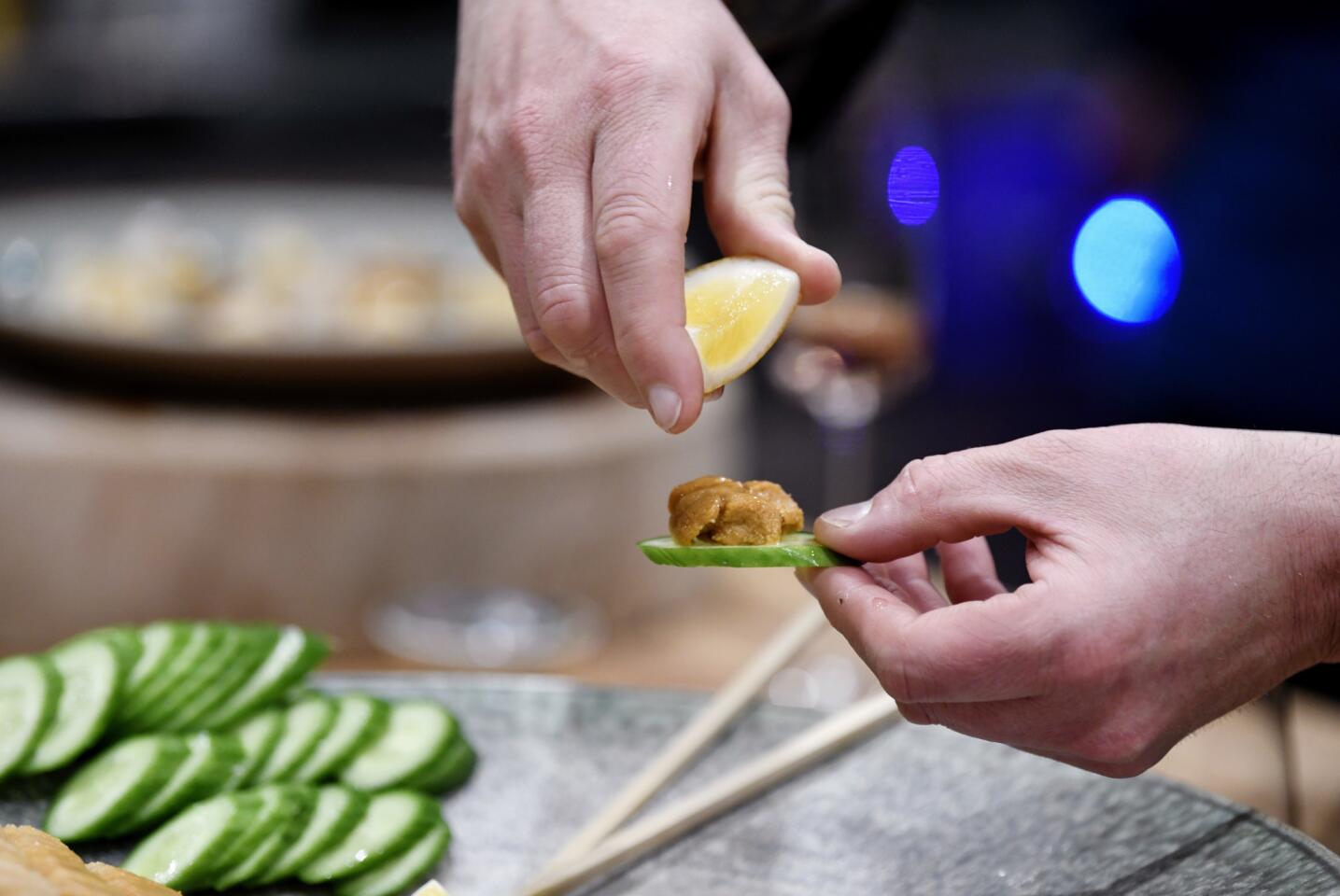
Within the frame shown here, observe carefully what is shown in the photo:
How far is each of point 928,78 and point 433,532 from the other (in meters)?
1.32

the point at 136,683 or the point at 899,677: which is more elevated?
the point at 899,677

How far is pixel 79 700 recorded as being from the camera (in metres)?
1.51

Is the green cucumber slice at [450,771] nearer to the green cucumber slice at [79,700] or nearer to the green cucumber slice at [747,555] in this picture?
the green cucumber slice at [79,700]

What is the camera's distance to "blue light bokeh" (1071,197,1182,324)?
532 centimetres

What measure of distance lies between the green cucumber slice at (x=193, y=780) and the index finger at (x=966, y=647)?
0.76 meters

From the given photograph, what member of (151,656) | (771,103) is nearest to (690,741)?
(151,656)

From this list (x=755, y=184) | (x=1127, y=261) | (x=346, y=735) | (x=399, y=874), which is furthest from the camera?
(x=1127, y=261)

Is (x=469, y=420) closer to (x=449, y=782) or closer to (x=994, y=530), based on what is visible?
(x=449, y=782)

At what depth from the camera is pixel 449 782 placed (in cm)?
157

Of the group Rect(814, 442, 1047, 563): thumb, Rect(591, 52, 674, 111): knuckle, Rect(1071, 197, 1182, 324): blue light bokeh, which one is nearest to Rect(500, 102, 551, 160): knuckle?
Rect(591, 52, 674, 111): knuckle

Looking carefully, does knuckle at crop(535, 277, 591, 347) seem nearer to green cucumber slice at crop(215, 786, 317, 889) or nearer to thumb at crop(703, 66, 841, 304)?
thumb at crop(703, 66, 841, 304)

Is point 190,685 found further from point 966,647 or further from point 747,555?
point 966,647

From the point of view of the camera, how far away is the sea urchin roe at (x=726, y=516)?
122 centimetres

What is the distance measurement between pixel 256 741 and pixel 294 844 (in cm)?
22
